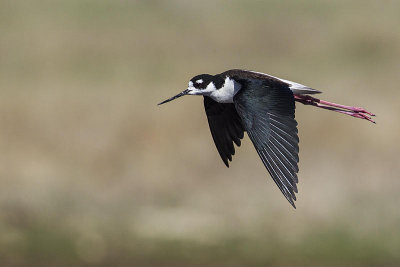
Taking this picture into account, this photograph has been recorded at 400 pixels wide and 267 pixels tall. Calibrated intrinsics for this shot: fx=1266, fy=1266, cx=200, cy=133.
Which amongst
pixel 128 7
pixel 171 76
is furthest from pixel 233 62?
pixel 128 7

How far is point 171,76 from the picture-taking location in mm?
18125

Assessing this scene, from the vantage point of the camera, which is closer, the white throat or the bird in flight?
the bird in flight

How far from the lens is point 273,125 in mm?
9805

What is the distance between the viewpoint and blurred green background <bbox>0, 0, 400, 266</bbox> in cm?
1627

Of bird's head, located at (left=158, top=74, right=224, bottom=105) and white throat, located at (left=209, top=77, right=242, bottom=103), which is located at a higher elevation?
bird's head, located at (left=158, top=74, right=224, bottom=105)

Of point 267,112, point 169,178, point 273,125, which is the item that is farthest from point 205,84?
point 169,178

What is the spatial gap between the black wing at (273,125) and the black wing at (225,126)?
844 mm

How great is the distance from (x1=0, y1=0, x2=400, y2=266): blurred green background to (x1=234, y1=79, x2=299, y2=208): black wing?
6.38 meters

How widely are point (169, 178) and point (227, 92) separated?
6.50 meters

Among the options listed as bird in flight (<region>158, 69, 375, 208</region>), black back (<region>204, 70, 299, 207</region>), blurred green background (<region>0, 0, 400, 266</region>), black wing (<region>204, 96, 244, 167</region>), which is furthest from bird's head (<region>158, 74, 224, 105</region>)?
blurred green background (<region>0, 0, 400, 266</region>)

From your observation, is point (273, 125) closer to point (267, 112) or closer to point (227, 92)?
point (267, 112)

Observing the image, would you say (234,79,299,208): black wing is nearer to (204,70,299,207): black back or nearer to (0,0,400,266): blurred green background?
(204,70,299,207): black back

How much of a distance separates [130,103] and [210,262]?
105 inches

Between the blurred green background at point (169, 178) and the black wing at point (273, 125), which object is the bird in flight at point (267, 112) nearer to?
the black wing at point (273, 125)
